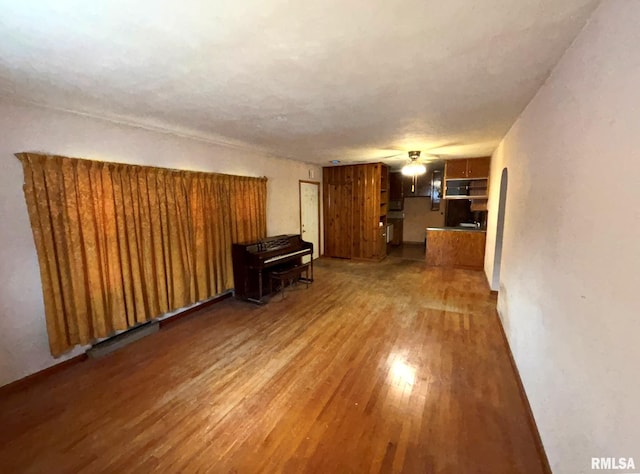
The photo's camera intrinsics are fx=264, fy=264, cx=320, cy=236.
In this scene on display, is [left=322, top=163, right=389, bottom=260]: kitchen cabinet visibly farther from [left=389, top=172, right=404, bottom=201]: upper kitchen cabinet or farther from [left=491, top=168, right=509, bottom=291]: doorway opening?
[left=491, top=168, right=509, bottom=291]: doorway opening

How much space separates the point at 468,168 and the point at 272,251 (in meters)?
4.45

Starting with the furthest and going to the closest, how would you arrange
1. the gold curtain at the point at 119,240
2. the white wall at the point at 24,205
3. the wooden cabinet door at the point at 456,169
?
the wooden cabinet door at the point at 456,169, the gold curtain at the point at 119,240, the white wall at the point at 24,205

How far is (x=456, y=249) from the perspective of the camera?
591 cm

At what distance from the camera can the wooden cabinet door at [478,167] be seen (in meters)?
5.43

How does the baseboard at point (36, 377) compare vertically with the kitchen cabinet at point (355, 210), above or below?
below

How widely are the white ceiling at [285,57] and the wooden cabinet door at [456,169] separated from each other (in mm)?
3000

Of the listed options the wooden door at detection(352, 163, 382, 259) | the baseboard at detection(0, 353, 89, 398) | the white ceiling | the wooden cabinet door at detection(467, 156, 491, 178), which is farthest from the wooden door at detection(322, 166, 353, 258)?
the baseboard at detection(0, 353, 89, 398)

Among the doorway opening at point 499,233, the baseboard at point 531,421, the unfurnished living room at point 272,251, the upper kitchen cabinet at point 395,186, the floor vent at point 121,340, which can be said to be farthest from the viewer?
the upper kitchen cabinet at point 395,186

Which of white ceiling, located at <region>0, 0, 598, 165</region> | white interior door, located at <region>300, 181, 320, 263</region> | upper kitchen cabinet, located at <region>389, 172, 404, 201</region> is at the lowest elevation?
white interior door, located at <region>300, 181, 320, 263</region>

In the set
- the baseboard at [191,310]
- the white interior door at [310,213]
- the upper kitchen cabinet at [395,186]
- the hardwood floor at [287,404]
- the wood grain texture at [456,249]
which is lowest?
the hardwood floor at [287,404]

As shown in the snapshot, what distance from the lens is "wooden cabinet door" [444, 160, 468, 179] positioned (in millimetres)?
5613

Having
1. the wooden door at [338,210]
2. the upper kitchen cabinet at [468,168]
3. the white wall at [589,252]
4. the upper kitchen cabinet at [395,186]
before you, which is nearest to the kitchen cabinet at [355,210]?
the wooden door at [338,210]

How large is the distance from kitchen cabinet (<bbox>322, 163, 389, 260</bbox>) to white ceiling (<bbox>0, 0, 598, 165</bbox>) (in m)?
3.50
